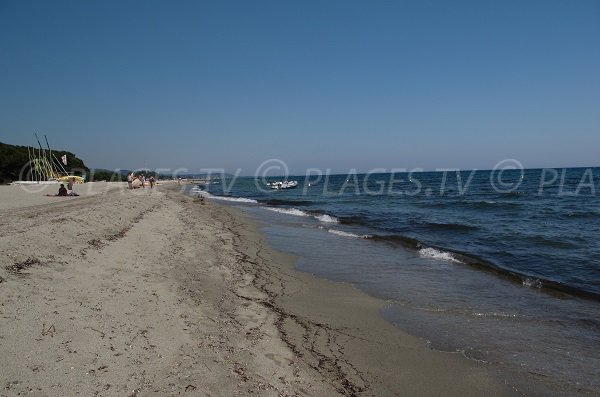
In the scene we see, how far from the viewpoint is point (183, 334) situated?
4.97 m

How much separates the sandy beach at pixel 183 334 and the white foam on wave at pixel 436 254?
5226 mm

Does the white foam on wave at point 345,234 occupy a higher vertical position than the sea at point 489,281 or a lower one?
lower

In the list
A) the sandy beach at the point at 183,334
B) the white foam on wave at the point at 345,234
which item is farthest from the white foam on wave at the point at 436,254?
the sandy beach at the point at 183,334

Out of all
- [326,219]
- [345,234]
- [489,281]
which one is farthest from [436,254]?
[326,219]

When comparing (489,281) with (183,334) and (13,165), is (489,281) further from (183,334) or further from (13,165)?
(13,165)

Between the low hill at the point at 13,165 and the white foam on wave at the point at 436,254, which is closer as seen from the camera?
the white foam on wave at the point at 436,254

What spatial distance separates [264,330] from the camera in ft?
19.0

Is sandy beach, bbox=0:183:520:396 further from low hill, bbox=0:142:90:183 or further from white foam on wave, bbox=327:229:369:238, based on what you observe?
low hill, bbox=0:142:90:183

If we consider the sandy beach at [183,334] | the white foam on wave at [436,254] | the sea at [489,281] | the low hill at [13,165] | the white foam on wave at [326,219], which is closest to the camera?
the sandy beach at [183,334]

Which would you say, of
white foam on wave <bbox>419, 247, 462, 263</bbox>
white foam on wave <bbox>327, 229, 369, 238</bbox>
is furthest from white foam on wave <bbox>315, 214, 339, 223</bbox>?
white foam on wave <bbox>419, 247, 462, 263</bbox>

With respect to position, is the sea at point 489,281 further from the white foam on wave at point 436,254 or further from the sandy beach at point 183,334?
the sandy beach at point 183,334

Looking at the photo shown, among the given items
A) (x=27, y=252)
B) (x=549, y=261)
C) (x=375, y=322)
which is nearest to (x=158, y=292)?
(x=27, y=252)

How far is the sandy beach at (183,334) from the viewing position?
3.81 meters

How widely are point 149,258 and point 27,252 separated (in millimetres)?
2430
